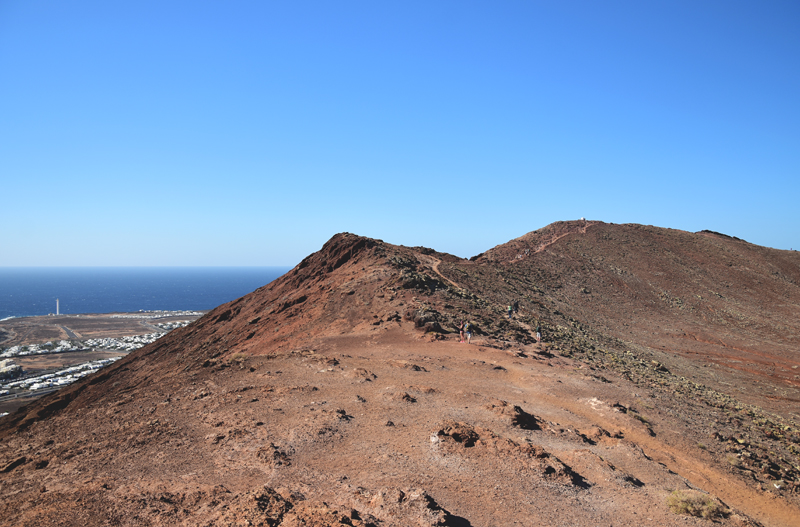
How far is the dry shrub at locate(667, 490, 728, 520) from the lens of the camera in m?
7.64

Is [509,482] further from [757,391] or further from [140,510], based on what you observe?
[757,391]

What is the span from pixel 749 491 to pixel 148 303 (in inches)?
7286

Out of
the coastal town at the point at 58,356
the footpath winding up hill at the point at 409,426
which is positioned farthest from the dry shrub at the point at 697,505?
the coastal town at the point at 58,356

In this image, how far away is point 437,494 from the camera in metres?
7.76

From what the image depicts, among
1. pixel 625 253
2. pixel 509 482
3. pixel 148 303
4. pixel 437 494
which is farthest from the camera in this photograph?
pixel 148 303

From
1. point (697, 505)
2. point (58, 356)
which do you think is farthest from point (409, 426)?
point (58, 356)

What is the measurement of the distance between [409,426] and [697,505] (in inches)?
241

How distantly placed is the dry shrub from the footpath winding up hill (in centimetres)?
4

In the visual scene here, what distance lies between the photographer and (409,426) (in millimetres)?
10789

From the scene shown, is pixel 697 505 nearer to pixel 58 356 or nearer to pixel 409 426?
pixel 409 426

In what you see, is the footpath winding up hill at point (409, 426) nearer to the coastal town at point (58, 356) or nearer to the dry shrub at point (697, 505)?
the dry shrub at point (697, 505)

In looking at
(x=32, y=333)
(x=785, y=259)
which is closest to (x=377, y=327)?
(x=785, y=259)

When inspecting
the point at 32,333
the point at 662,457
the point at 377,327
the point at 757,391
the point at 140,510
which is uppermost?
the point at 377,327

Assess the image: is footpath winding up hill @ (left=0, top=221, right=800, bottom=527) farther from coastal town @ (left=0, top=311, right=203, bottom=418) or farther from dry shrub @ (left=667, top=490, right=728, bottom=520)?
coastal town @ (left=0, top=311, right=203, bottom=418)
